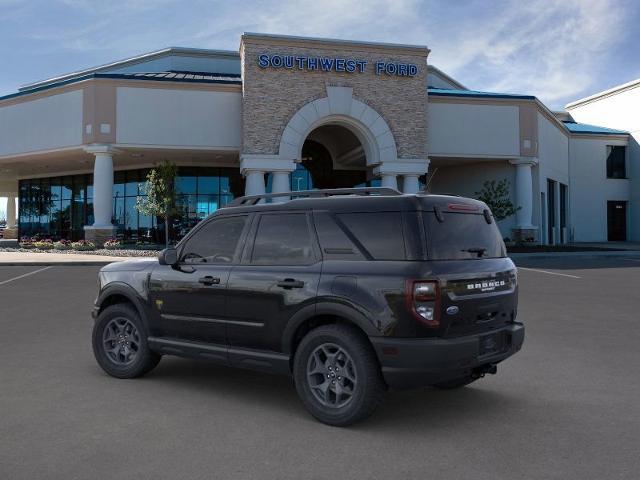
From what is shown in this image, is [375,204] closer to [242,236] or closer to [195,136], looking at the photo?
[242,236]

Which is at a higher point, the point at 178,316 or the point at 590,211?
the point at 590,211

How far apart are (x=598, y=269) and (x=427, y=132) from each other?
1304 cm

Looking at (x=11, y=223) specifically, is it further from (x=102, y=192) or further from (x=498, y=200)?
(x=498, y=200)

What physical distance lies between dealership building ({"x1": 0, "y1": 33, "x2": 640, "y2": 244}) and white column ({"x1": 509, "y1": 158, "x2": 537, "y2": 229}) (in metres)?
0.07

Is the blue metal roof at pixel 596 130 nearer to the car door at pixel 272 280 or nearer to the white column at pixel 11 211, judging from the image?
the car door at pixel 272 280

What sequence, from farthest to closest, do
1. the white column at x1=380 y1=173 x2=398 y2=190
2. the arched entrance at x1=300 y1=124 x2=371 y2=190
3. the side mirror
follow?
the arched entrance at x1=300 y1=124 x2=371 y2=190
the white column at x1=380 y1=173 x2=398 y2=190
the side mirror

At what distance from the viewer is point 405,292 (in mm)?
4352

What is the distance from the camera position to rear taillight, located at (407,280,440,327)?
434 cm

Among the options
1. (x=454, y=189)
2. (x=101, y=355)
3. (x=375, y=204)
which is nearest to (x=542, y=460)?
(x=375, y=204)

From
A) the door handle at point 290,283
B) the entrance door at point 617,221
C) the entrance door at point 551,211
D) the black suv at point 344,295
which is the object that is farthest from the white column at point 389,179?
the door handle at point 290,283

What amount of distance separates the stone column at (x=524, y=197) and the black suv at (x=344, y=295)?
1134 inches

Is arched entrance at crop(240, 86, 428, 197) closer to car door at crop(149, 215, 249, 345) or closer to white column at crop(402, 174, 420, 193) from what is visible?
white column at crop(402, 174, 420, 193)

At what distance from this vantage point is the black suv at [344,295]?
14.5 feet

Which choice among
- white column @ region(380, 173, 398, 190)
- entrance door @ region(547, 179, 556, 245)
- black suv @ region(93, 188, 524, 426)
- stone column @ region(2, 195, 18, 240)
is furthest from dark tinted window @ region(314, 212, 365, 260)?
stone column @ region(2, 195, 18, 240)
